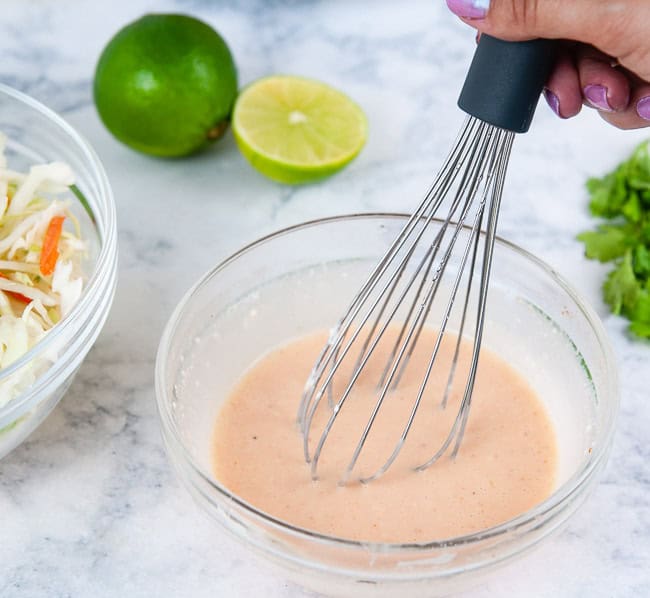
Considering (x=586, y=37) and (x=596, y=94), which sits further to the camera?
(x=596, y=94)

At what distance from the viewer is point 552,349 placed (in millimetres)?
1032

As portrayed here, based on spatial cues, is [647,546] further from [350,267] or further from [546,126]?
[546,126]

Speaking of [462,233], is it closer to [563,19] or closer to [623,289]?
[623,289]

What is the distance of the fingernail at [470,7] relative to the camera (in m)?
0.76

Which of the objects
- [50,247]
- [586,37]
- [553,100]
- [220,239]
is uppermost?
[586,37]

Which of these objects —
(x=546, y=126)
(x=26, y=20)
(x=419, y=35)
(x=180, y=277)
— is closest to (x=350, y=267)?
(x=180, y=277)

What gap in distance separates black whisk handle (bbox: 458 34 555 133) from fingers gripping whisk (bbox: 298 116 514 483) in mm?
21

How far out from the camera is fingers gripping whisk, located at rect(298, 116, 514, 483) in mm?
833

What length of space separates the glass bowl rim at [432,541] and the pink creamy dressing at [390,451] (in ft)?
0.24

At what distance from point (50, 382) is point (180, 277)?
0.32 metres

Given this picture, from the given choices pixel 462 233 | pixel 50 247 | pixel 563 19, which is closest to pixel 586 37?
pixel 563 19

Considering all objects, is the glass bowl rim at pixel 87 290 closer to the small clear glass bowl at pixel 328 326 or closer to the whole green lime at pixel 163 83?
the small clear glass bowl at pixel 328 326

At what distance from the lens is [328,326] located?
1.11 metres

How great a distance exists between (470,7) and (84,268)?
1.73 ft
